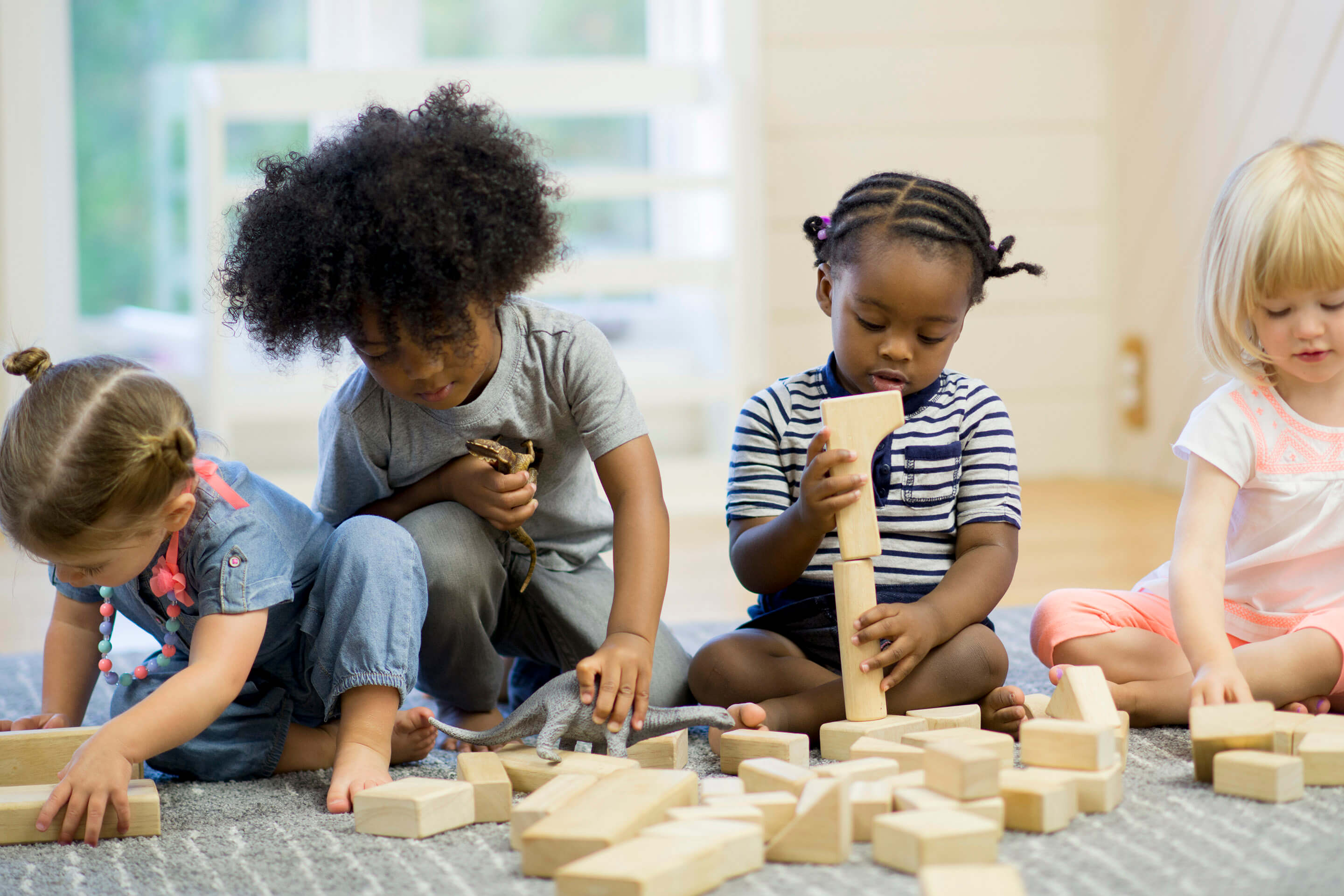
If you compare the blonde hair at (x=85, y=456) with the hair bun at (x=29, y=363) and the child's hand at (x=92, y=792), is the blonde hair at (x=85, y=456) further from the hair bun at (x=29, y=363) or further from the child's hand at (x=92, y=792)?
the child's hand at (x=92, y=792)

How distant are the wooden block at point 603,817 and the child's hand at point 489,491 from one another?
0.29 meters

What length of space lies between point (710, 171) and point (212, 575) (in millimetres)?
1939

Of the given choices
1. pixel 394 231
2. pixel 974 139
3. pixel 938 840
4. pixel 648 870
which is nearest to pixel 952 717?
pixel 938 840

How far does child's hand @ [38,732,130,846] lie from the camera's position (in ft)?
2.65

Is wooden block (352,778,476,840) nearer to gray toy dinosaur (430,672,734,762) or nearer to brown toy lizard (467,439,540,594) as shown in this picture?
gray toy dinosaur (430,672,734,762)

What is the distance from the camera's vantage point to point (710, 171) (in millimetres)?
2654

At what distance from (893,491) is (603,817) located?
0.46 metres

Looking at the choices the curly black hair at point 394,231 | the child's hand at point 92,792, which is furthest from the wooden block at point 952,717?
the child's hand at point 92,792

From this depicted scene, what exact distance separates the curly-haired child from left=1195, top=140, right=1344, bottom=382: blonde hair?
0.50 meters

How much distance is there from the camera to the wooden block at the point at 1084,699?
0.87m

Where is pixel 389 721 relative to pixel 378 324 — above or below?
below

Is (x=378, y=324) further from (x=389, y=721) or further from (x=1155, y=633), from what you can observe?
(x=1155, y=633)

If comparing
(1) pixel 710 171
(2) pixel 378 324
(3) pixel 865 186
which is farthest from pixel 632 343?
(2) pixel 378 324

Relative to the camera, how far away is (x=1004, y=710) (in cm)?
99
